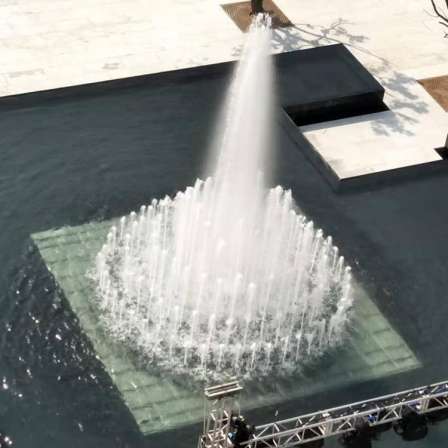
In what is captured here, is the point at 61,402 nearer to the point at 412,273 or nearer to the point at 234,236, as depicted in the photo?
the point at 234,236

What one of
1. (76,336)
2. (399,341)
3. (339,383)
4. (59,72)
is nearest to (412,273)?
(399,341)

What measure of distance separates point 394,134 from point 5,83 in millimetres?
10289

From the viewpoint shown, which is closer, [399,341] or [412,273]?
[399,341]

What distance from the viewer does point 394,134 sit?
31812 mm

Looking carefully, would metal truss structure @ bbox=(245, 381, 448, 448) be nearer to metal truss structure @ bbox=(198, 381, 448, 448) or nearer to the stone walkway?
metal truss structure @ bbox=(198, 381, 448, 448)

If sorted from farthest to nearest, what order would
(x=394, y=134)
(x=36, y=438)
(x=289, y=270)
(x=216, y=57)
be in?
(x=216, y=57) < (x=394, y=134) < (x=289, y=270) < (x=36, y=438)

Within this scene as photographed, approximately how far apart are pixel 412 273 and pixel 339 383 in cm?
395

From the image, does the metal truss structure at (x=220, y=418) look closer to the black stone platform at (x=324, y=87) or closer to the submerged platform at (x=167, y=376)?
the submerged platform at (x=167, y=376)

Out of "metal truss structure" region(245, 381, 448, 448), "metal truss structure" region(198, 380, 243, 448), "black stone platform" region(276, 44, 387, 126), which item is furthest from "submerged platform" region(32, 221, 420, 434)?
"black stone platform" region(276, 44, 387, 126)

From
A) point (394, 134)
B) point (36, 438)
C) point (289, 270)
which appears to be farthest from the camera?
point (394, 134)

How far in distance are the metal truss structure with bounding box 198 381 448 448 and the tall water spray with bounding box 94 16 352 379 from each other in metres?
1.72

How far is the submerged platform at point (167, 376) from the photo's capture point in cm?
2342

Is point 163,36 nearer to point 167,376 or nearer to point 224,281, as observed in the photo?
point 224,281

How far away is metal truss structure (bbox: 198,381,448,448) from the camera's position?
70.7ft
